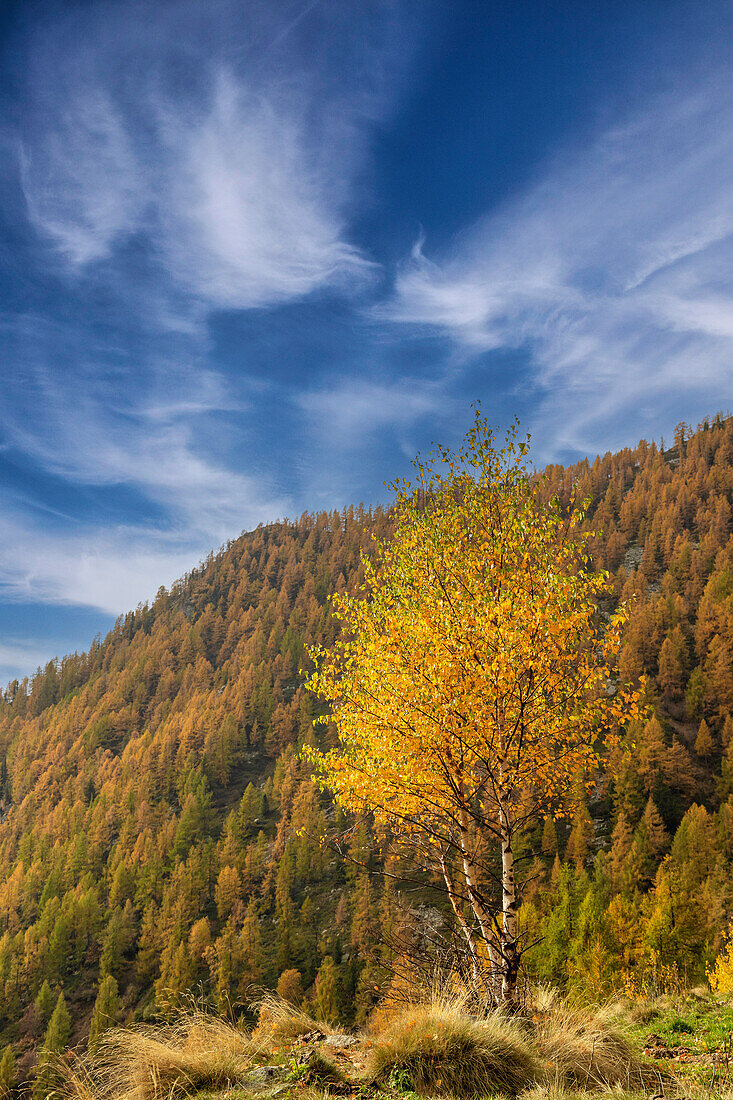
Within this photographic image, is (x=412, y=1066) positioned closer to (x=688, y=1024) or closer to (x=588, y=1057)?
(x=588, y=1057)

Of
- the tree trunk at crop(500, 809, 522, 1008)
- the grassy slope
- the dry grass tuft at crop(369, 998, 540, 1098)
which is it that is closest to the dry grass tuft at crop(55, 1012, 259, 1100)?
the grassy slope

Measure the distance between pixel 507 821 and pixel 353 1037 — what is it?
3.62 meters

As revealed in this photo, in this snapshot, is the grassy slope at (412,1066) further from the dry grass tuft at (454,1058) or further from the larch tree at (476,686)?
the larch tree at (476,686)

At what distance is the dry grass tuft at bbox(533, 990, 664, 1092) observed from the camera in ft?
21.1

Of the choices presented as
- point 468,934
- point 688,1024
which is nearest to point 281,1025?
point 468,934

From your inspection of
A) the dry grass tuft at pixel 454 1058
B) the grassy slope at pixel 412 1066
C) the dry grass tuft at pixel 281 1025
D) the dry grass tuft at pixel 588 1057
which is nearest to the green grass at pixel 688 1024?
the dry grass tuft at pixel 588 1057

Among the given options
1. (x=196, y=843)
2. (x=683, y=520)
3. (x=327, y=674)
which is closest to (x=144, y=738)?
(x=196, y=843)

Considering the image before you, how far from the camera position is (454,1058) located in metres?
6.29

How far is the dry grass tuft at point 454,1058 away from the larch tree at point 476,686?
1.56 metres

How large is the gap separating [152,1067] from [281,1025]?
2.55 metres

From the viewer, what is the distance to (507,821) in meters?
8.70

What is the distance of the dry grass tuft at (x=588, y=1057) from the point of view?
6.42 meters

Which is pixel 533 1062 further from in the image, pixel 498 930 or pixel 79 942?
pixel 79 942

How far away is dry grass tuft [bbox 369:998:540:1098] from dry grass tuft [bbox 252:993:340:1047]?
2.03 metres
